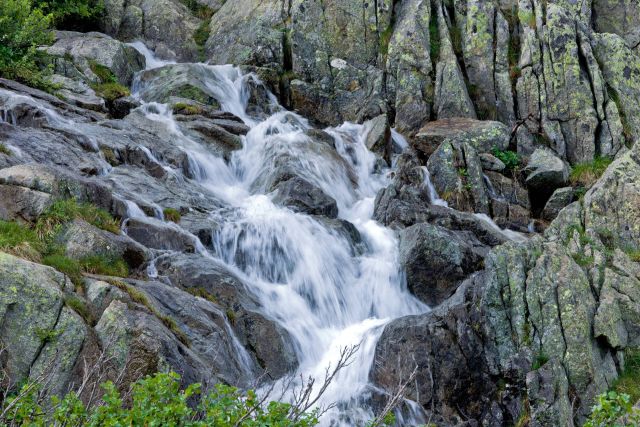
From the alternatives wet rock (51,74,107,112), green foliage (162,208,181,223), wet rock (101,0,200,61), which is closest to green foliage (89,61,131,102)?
wet rock (51,74,107,112)

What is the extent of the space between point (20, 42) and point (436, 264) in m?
17.0

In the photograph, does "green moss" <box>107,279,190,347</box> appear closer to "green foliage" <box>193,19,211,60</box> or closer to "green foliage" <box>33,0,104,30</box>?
"green foliage" <box>33,0,104,30</box>

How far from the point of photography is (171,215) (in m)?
16.7

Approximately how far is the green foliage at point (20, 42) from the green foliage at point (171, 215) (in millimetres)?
9340

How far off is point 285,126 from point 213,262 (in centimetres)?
1191

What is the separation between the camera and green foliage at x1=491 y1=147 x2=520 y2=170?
24.2 metres

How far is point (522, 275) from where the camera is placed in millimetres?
13625

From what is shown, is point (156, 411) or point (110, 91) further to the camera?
point (110, 91)

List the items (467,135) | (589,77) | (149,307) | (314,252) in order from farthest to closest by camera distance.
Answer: (589,77) → (467,135) → (314,252) → (149,307)

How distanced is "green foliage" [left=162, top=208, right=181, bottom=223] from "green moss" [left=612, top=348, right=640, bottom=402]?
36.0 feet

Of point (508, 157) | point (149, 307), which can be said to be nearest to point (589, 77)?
point (508, 157)

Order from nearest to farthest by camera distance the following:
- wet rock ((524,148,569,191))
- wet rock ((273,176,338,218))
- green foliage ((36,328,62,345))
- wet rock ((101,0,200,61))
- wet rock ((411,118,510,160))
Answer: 1. green foliage ((36,328,62,345))
2. wet rock ((273,176,338,218))
3. wet rock ((524,148,569,191))
4. wet rock ((411,118,510,160))
5. wet rock ((101,0,200,61))

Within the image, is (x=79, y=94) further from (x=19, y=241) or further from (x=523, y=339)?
(x=523, y=339)

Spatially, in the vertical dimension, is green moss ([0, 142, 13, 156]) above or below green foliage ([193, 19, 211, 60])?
below
